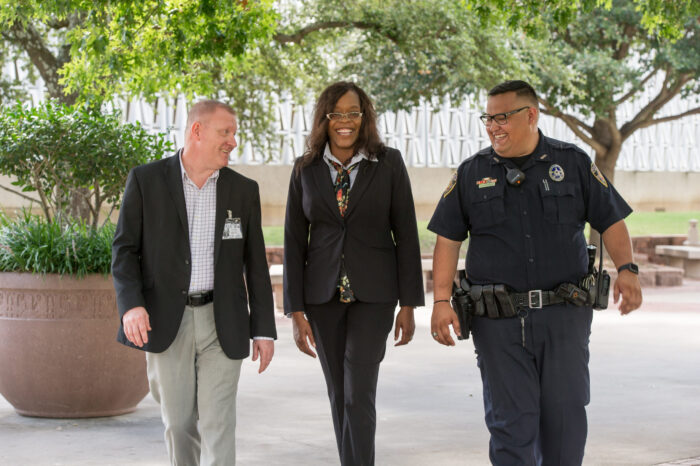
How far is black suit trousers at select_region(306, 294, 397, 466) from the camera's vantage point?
15.3ft

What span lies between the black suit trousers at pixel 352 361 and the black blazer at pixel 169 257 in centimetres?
49

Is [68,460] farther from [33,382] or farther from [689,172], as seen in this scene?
[689,172]

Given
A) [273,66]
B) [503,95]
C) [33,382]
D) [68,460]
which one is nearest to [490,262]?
[503,95]

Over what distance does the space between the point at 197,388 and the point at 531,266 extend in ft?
5.01

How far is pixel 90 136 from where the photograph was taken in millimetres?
7426

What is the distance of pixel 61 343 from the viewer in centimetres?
680

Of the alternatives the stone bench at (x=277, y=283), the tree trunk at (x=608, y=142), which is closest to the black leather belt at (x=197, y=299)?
the stone bench at (x=277, y=283)

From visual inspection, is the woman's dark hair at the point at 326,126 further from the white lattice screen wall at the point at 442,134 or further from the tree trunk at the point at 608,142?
the white lattice screen wall at the point at 442,134

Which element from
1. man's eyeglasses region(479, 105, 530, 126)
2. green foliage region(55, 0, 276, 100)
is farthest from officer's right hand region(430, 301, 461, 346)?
green foliage region(55, 0, 276, 100)

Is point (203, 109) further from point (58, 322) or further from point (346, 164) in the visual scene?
point (58, 322)

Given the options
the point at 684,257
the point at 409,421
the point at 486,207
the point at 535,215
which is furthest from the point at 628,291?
the point at 684,257

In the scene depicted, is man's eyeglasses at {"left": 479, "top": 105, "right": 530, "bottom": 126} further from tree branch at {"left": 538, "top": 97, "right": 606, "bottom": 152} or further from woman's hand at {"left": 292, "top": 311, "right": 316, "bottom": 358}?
tree branch at {"left": 538, "top": 97, "right": 606, "bottom": 152}

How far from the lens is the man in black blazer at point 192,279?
4176 mm

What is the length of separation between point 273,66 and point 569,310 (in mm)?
15052
